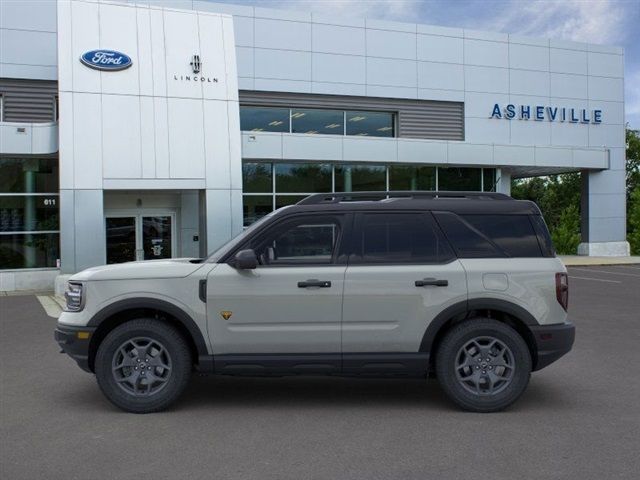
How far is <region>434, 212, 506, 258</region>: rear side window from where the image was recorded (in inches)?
223

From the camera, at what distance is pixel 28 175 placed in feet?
59.1

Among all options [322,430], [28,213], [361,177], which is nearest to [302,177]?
[361,177]

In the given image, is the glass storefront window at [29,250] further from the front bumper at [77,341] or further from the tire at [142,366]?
the tire at [142,366]

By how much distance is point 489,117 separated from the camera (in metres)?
25.1

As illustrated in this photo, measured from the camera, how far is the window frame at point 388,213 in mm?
5609

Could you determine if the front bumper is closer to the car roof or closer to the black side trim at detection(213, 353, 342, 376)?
the black side trim at detection(213, 353, 342, 376)

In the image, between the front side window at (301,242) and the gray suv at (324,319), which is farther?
the front side window at (301,242)

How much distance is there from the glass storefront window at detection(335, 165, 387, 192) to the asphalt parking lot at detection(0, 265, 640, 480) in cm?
1484

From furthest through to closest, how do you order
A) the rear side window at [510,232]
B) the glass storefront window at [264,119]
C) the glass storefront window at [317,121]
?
the glass storefront window at [317,121], the glass storefront window at [264,119], the rear side window at [510,232]

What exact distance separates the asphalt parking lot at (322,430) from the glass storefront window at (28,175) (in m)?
11.8

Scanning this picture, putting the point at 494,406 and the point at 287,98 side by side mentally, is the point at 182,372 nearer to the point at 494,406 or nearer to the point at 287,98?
the point at 494,406

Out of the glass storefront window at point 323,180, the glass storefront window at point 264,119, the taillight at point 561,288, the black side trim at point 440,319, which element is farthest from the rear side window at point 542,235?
the glass storefront window at point 264,119

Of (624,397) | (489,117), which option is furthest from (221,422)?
(489,117)

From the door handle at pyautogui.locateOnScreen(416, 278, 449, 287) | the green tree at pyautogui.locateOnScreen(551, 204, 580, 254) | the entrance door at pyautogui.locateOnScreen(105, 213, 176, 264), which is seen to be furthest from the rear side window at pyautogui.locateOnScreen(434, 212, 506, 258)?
the green tree at pyautogui.locateOnScreen(551, 204, 580, 254)
